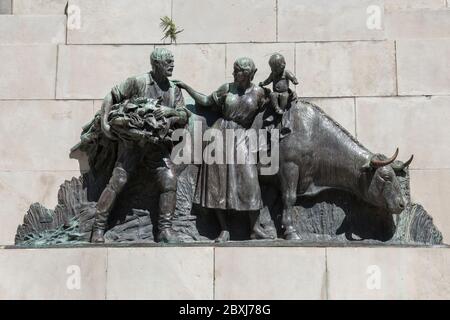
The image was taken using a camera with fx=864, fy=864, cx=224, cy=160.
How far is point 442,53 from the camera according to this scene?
470 inches

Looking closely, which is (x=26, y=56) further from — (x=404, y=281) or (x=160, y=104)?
(x=404, y=281)

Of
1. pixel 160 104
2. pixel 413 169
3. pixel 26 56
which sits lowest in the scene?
pixel 413 169

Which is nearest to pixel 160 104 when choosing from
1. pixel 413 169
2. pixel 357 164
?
pixel 357 164

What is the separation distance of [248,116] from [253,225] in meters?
1.42

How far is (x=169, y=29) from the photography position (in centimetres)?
1220

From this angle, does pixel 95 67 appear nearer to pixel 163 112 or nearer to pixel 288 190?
pixel 163 112

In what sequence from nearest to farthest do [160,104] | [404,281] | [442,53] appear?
[404,281] → [160,104] → [442,53]

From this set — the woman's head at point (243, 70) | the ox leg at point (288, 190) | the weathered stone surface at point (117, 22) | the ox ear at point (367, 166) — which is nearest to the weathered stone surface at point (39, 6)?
the weathered stone surface at point (117, 22)

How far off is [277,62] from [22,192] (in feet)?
12.8

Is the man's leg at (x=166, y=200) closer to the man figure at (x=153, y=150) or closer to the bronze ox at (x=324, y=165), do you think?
the man figure at (x=153, y=150)

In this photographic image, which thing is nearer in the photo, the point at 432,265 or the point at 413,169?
the point at 432,265

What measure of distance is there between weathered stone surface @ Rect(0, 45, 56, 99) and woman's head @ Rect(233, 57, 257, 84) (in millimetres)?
2704

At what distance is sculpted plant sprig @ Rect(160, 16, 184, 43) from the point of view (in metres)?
12.2

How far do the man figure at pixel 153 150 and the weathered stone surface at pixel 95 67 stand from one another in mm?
744
